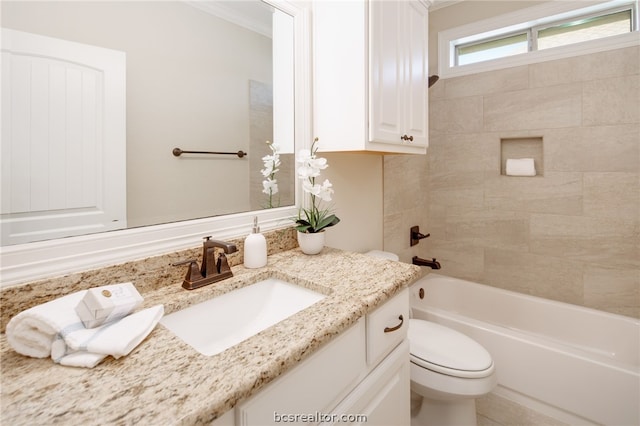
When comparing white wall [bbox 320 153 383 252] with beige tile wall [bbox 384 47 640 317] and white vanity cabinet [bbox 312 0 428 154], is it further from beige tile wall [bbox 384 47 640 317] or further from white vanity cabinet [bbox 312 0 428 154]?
white vanity cabinet [bbox 312 0 428 154]

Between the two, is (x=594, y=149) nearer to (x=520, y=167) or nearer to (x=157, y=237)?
(x=520, y=167)

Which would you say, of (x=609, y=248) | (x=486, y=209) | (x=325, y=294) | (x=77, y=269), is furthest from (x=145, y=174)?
(x=609, y=248)

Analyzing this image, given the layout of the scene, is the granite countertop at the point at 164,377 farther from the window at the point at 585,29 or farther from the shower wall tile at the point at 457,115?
the window at the point at 585,29

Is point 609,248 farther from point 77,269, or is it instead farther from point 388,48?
point 77,269

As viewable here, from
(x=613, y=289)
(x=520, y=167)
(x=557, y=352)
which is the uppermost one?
(x=520, y=167)

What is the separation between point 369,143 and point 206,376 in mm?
992

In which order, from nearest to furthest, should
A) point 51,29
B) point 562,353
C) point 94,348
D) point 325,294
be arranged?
1. point 94,348
2. point 51,29
3. point 325,294
4. point 562,353

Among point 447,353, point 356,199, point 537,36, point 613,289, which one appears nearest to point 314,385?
point 447,353

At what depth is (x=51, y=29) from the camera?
80 cm

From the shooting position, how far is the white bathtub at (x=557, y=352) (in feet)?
4.81

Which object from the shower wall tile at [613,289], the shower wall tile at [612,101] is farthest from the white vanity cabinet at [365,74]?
the shower wall tile at [613,289]

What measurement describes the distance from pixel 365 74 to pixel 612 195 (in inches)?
71.8

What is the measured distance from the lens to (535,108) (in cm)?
213

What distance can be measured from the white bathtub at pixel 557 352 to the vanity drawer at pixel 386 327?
103 cm
